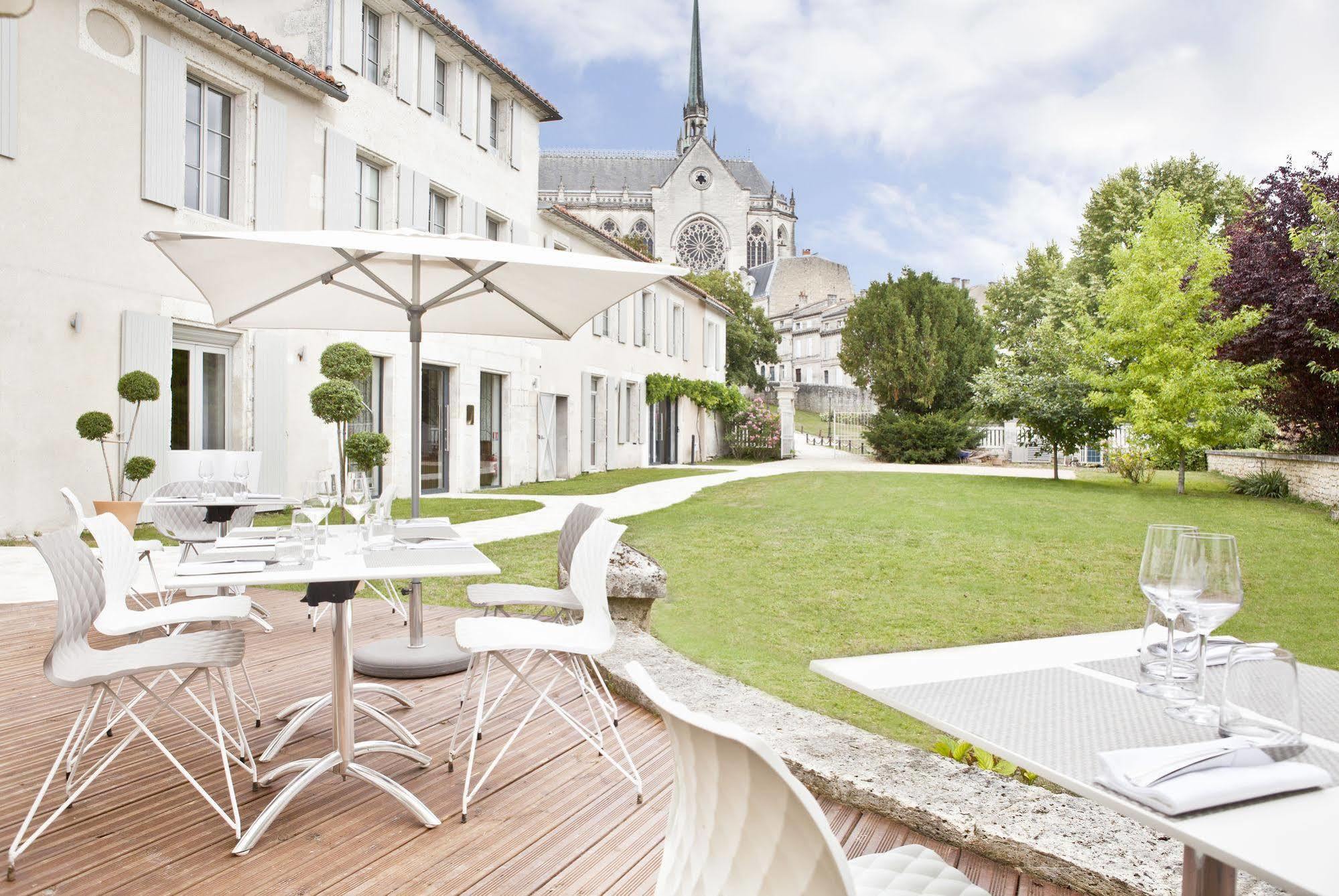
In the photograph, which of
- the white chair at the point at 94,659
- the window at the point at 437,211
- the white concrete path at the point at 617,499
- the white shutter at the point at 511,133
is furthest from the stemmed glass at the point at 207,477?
the white shutter at the point at 511,133

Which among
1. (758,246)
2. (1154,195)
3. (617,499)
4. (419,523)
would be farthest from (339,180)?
(758,246)

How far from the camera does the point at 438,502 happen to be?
11.6 metres

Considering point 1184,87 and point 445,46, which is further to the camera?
point 1184,87

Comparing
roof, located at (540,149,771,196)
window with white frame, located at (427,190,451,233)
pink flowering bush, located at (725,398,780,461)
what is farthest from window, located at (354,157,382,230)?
roof, located at (540,149,771,196)

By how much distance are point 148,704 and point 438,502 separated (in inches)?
317

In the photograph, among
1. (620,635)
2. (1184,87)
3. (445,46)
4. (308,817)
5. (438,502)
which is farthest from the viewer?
(1184,87)

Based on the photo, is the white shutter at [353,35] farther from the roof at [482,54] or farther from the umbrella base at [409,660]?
the umbrella base at [409,660]

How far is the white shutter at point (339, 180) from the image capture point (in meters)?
10.9

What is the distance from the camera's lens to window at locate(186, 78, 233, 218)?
943cm

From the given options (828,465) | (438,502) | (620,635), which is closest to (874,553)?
(620,635)

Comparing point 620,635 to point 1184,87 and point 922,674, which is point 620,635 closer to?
point 922,674

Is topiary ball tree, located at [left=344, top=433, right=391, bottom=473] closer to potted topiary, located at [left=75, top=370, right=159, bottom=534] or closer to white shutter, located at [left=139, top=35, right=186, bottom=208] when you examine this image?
potted topiary, located at [left=75, top=370, right=159, bottom=534]

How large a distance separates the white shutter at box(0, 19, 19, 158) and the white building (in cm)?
2

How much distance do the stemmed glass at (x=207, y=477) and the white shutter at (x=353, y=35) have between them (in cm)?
797
